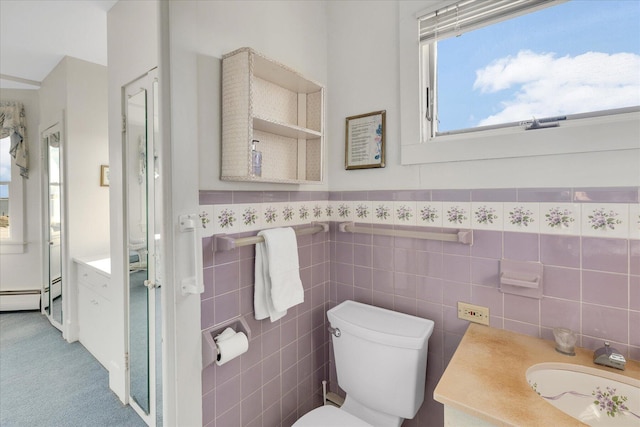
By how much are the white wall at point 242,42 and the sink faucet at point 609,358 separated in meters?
1.32

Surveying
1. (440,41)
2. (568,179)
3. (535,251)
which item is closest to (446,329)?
(535,251)

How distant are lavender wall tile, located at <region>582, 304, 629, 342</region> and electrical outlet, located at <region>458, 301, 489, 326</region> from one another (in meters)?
0.32

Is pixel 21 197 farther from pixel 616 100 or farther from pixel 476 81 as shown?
pixel 616 100

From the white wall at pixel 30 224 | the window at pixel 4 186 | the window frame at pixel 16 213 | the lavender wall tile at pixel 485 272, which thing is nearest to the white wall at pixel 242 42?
the lavender wall tile at pixel 485 272

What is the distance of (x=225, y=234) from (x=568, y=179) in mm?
1330

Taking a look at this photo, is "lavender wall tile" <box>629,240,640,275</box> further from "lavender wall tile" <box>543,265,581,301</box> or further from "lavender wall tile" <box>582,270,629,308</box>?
"lavender wall tile" <box>543,265,581,301</box>

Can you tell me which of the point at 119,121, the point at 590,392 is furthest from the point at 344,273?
the point at 119,121

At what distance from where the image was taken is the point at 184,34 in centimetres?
104

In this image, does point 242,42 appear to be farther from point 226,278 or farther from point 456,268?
point 456,268

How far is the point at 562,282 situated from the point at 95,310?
296 cm

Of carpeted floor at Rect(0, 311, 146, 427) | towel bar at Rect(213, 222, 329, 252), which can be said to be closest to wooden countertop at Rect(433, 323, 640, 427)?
towel bar at Rect(213, 222, 329, 252)

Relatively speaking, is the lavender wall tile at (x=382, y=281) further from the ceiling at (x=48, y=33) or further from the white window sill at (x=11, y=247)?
the white window sill at (x=11, y=247)

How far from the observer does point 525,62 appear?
1.24 m

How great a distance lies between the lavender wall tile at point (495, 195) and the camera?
47.0 inches
